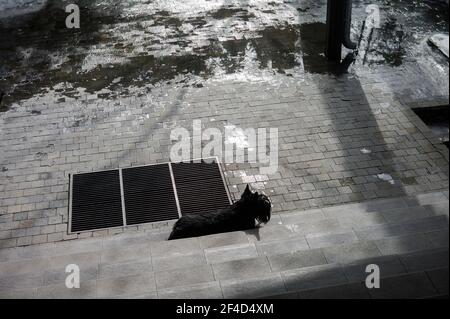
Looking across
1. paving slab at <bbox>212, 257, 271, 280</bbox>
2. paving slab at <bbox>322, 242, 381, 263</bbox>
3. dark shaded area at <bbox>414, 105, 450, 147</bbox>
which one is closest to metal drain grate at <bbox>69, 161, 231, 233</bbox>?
paving slab at <bbox>212, 257, 271, 280</bbox>

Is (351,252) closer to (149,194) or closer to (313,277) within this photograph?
(313,277)

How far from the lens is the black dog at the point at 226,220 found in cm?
661

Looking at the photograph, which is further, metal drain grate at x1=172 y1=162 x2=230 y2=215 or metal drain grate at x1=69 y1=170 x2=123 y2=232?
metal drain grate at x1=172 y1=162 x2=230 y2=215

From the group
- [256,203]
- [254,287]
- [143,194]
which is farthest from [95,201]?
[254,287]

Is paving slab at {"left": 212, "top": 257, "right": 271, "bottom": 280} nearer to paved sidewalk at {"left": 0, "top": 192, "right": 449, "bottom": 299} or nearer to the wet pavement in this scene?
paved sidewalk at {"left": 0, "top": 192, "right": 449, "bottom": 299}

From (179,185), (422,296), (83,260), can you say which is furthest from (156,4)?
(422,296)

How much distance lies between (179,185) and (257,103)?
8.80 ft

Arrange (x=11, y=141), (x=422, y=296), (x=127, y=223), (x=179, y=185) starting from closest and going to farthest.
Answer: (x=422, y=296), (x=127, y=223), (x=179, y=185), (x=11, y=141)

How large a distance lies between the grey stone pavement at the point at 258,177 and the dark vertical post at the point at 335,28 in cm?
54

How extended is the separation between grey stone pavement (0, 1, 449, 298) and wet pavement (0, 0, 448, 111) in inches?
4.5

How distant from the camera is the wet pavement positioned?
35.6ft
